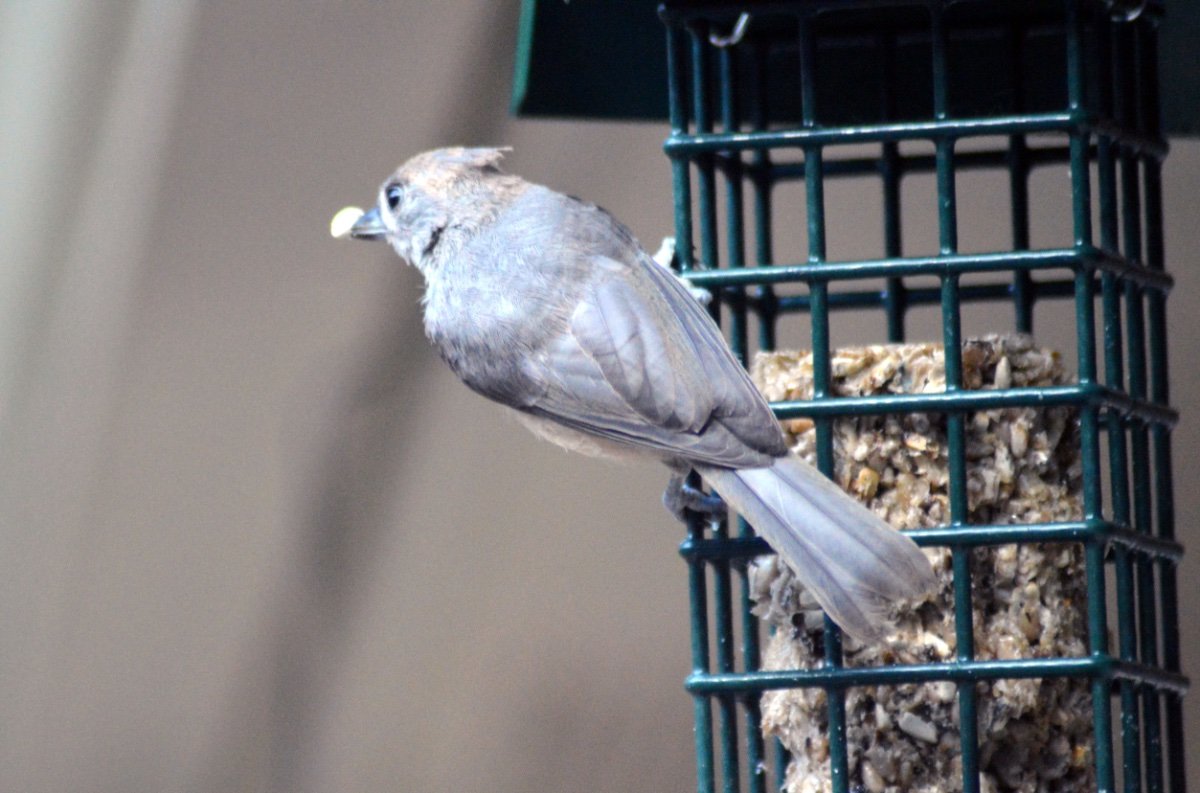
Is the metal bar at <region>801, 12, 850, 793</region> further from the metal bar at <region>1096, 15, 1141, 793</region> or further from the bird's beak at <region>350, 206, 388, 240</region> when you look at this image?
the bird's beak at <region>350, 206, 388, 240</region>

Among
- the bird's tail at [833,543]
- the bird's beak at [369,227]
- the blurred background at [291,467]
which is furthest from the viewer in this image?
the blurred background at [291,467]

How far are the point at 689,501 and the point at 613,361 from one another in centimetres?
31

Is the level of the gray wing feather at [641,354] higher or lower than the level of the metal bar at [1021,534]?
higher

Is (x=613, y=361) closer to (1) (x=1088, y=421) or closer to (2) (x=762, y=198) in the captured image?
(2) (x=762, y=198)

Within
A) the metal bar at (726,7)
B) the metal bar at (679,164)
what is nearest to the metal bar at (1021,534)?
the metal bar at (679,164)

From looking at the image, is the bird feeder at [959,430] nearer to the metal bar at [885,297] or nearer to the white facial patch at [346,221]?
the metal bar at [885,297]

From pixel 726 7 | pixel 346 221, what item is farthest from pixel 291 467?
pixel 726 7

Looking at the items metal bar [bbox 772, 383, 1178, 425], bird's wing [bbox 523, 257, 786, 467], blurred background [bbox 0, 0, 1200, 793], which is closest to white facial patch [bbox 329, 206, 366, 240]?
bird's wing [bbox 523, 257, 786, 467]

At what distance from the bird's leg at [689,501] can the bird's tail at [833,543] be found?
28 cm

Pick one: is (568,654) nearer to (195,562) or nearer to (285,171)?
(195,562)

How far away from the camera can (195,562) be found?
523 centimetres

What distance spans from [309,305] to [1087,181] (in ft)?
9.00

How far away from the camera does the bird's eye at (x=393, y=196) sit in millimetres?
3900

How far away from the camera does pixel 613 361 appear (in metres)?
3.22
